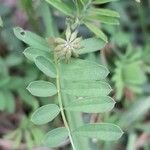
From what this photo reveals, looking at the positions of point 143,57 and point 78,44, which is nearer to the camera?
point 78,44

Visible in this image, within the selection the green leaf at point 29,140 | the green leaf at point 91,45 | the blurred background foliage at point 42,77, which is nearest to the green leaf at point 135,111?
the blurred background foliage at point 42,77

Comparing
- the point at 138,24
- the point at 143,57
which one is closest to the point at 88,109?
the point at 143,57

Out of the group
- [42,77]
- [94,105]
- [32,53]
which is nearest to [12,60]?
[42,77]

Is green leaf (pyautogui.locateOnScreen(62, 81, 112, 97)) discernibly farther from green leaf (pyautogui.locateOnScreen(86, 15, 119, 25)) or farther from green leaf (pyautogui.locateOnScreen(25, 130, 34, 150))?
green leaf (pyautogui.locateOnScreen(25, 130, 34, 150))

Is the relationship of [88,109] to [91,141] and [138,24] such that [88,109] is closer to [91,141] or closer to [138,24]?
[91,141]

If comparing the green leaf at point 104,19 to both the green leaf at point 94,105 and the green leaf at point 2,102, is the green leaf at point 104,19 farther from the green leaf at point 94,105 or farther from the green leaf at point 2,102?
the green leaf at point 2,102
